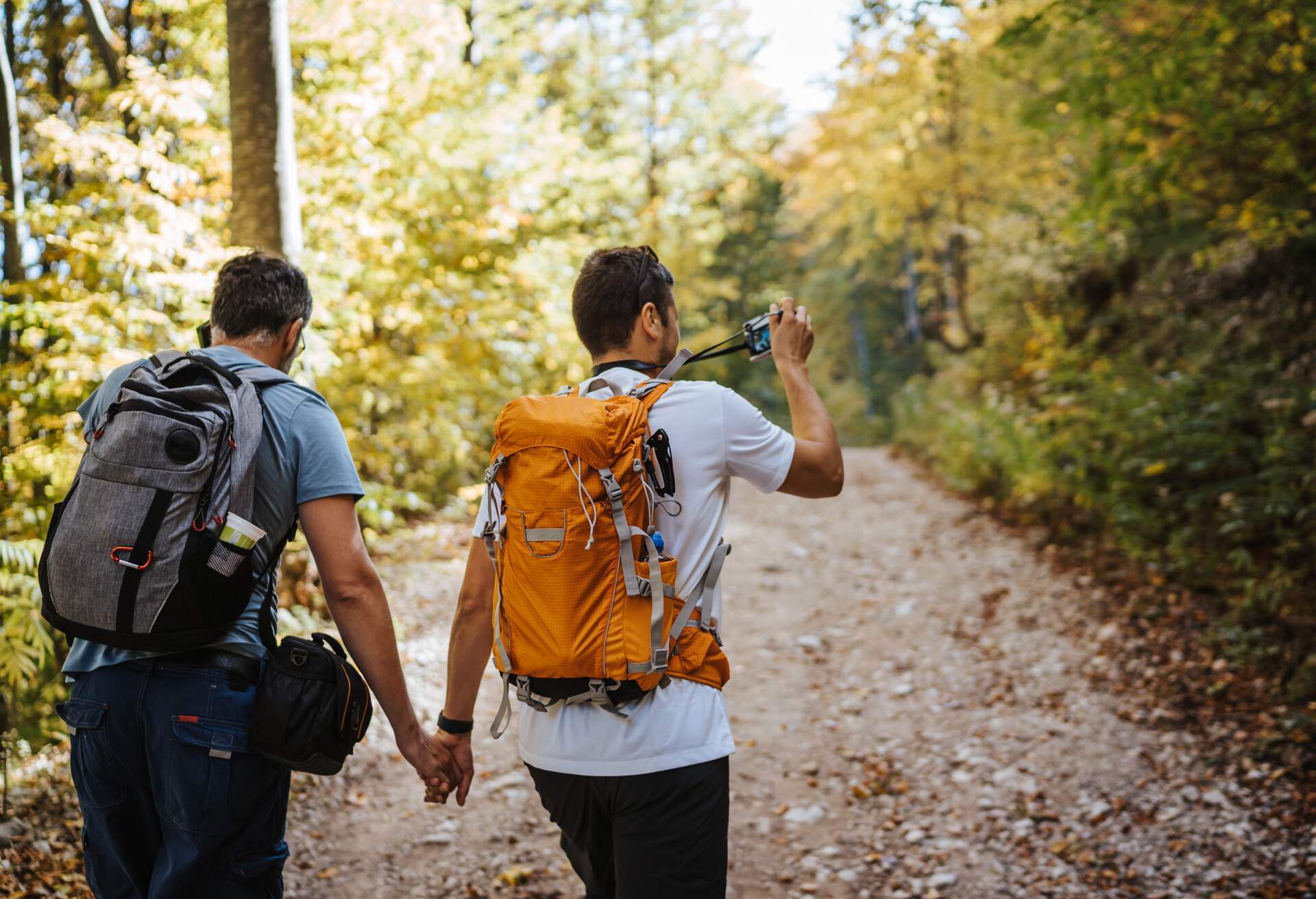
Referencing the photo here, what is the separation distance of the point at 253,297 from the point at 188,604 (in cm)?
85

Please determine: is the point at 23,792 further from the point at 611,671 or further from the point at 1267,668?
the point at 1267,668

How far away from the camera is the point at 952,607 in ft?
24.4

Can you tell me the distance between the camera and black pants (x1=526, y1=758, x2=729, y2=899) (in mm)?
1976

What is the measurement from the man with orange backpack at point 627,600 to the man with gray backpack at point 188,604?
1.76ft

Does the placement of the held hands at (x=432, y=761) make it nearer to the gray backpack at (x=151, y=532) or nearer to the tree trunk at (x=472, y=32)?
the gray backpack at (x=151, y=532)

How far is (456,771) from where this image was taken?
252cm

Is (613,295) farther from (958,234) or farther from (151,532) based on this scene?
(958,234)

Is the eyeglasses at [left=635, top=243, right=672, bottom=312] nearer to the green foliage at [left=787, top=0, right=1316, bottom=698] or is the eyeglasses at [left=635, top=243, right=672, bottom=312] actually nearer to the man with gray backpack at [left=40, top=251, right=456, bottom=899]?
the man with gray backpack at [left=40, top=251, right=456, bottom=899]

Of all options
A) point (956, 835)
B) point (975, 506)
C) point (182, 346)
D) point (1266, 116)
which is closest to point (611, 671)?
point (956, 835)

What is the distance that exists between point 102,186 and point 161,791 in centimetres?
433

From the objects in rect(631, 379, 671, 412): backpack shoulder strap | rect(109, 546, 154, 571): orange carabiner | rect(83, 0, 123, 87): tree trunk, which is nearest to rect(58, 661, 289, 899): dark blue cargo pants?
rect(109, 546, 154, 571): orange carabiner

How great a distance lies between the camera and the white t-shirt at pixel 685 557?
6.52ft

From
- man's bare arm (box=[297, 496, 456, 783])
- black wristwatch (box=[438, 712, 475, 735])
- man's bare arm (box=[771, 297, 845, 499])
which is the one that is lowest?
black wristwatch (box=[438, 712, 475, 735])

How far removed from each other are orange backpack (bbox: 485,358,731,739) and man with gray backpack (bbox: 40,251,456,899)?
1.83 ft
